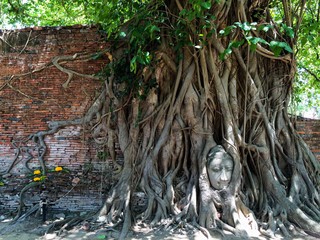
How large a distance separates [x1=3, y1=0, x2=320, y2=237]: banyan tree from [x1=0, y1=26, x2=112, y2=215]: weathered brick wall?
0.27 meters

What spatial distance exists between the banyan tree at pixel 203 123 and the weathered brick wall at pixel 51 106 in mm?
268

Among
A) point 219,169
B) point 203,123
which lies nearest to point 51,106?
point 203,123

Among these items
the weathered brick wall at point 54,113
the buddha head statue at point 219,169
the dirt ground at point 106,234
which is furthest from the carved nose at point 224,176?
the weathered brick wall at point 54,113

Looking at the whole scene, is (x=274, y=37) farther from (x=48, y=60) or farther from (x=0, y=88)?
(x=0, y=88)

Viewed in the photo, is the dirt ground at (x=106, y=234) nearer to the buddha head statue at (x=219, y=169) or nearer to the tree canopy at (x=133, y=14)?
the buddha head statue at (x=219, y=169)

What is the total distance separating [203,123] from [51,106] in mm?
2439

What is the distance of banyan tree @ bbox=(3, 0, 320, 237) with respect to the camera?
380 centimetres

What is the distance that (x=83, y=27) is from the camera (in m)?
4.90

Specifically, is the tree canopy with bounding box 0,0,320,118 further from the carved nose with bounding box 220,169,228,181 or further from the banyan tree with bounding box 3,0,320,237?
the carved nose with bounding box 220,169,228,181

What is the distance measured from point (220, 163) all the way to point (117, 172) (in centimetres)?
156

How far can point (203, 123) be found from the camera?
4.20m

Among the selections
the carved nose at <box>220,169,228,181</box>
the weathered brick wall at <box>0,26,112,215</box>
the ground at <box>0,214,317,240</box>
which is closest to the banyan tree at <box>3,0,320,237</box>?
the carved nose at <box>220,169,228,181</box>

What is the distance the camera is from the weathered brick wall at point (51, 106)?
4559mm

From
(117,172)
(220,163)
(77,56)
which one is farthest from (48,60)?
(220,163)
